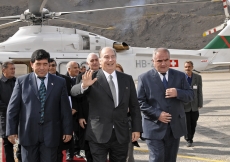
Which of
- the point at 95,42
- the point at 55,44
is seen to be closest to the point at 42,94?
the point at 55,44

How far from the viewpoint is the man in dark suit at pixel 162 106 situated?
4168 millimetres

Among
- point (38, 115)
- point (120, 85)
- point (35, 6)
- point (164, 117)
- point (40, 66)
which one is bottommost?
point (164, 117)

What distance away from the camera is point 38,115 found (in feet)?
12.6

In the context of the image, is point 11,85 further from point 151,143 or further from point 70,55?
point 70,55

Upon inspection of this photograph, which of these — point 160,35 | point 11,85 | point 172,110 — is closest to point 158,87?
point 172,110

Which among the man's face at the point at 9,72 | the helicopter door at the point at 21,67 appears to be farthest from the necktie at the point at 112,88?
the helicopter door at the point at 21,67

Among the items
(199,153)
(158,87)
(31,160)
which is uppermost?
(158,87)

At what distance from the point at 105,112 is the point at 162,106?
2.60 feet

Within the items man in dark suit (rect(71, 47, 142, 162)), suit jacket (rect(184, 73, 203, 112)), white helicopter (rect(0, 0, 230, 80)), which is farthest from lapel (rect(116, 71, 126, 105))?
white helicopter (rect(0, 0, 230, 80))

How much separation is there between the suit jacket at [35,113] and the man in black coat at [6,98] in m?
1.43

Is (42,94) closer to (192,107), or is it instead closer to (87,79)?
(87,79)

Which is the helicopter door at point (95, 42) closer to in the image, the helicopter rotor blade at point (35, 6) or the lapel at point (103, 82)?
the helicopter rotor blade at point (35, 6)

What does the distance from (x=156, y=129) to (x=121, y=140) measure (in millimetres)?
578

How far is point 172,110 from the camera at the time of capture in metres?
4.24
